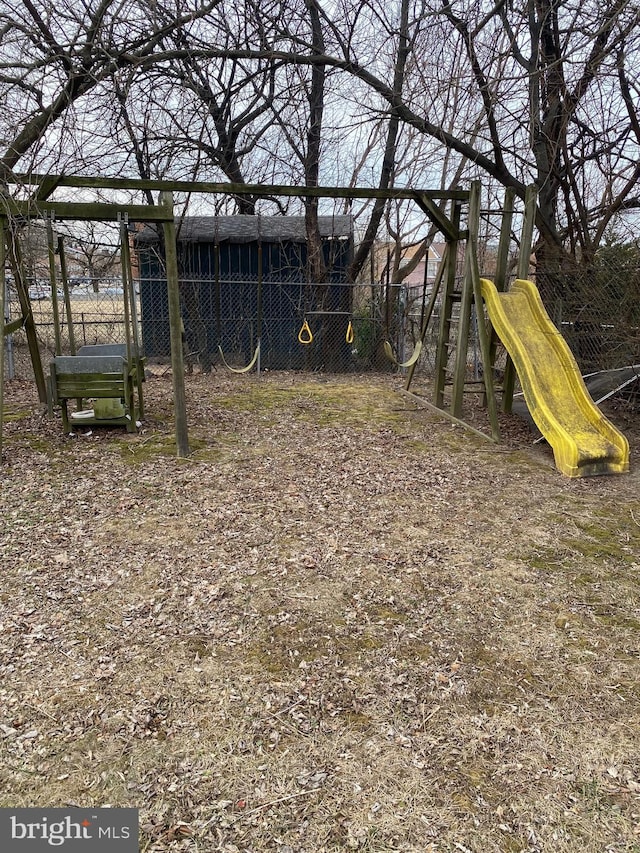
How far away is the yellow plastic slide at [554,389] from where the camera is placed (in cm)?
502

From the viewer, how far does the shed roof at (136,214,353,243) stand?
1171 cm

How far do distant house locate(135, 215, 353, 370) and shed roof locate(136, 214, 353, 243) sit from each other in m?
0.02

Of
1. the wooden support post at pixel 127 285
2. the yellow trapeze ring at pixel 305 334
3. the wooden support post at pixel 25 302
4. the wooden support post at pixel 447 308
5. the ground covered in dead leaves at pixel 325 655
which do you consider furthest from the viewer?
the yellow trapeze ring at pixel 305 334

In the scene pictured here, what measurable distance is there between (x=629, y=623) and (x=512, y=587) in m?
0.59

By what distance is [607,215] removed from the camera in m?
7.14

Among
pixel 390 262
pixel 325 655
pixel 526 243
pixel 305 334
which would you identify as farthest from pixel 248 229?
pixel 325 655

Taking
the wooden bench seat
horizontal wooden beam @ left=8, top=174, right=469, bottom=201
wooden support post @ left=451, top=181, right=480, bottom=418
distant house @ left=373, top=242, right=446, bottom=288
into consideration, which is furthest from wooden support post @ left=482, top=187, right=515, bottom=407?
the wooden bench seat

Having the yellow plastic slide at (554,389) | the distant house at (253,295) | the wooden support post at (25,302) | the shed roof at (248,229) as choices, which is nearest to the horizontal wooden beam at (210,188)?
the wooden support post at (25,302)

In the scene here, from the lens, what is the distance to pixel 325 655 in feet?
8.38

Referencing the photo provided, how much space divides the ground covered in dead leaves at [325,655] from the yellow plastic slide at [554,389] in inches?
11.7

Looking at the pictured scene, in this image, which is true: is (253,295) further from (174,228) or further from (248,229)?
(174,228)

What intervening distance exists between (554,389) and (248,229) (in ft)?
27.6

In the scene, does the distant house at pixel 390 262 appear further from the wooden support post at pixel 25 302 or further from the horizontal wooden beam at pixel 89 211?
the wooden support post at pixel 25 302

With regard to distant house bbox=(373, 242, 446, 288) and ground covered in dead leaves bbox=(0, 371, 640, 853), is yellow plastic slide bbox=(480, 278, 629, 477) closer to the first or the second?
ground covered in dead leaves bbox=(0, 371, 640, 853)
